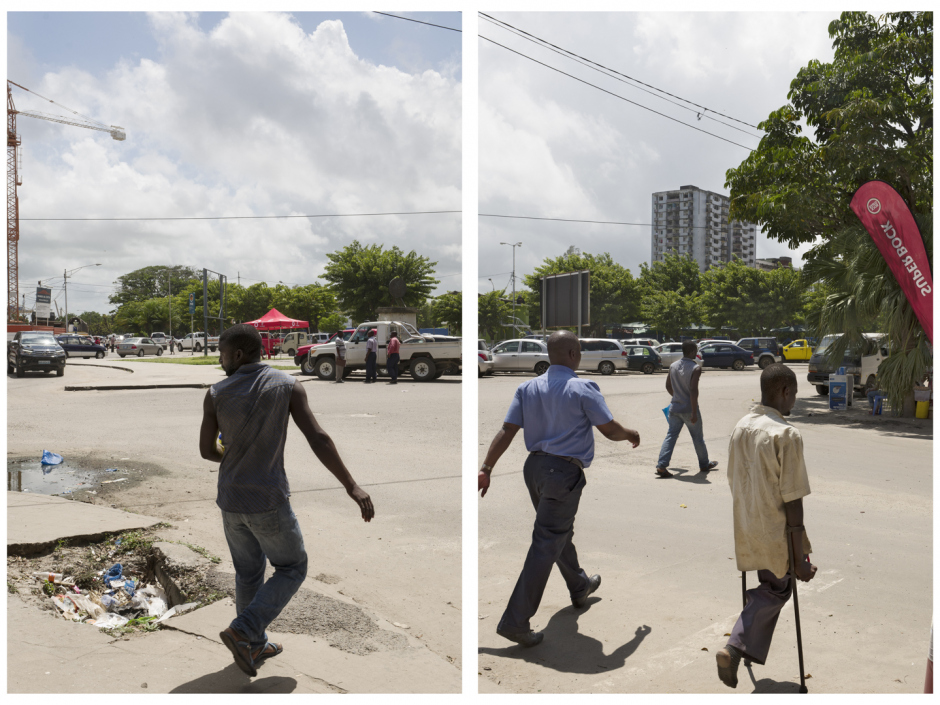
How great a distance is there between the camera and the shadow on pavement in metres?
12.8

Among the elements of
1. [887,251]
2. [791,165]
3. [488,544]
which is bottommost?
[488,544]

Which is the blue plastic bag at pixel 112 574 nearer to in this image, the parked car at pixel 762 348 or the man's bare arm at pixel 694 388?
the man's bare arm at pixel 694 388

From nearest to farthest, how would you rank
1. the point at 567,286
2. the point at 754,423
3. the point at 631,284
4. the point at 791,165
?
the point at 754,423 < the point at 567,286 < the point at 791,165 < the point at 631,284

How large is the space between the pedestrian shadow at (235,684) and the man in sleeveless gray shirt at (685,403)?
230 inches

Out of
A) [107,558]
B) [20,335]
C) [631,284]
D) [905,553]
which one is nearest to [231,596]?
[107,558]

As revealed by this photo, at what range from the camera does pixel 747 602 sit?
3514mm

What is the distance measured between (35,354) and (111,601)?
22368 millimetres

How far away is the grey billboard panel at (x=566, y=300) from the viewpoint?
26.5 feet

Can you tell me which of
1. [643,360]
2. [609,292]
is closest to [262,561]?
[643,360]

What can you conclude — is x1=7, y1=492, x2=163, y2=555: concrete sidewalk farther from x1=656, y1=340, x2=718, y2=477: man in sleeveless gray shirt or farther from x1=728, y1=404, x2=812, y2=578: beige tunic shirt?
x1=656, y1=340, x2=718, y2=477: man in sleeveless gray shirt

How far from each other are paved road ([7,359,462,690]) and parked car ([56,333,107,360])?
2374 cm

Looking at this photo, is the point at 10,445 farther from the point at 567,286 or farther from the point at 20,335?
the point at 20,335

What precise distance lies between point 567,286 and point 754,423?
532 cm

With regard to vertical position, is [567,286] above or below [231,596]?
above
